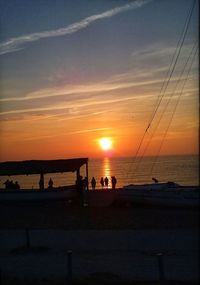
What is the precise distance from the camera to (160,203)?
28.8 m

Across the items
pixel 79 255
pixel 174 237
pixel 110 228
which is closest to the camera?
pixel 79 255

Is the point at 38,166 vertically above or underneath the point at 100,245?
above

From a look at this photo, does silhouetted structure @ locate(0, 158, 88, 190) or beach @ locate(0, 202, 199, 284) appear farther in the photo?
silhouetted structure @ locate(0, 158, 88, 190)

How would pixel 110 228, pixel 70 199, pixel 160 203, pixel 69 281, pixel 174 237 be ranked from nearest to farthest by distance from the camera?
pixel 69 281
pixel 174 237
pixel 110 228
pixel 160 203
pixel 70 199

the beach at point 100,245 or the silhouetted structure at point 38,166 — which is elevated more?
the silhouetted structure at point 38,166

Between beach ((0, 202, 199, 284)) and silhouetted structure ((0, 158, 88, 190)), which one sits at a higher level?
silhouetted structure ((0, 158, 88, 190))

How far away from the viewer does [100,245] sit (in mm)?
17188

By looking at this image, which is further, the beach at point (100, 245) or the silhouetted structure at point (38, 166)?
the silhouetted structure at point (38, 166)

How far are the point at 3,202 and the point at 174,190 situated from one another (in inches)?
435

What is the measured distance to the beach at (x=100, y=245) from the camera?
40.7 feet

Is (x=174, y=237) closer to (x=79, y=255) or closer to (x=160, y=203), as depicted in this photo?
(x=79, y=255)

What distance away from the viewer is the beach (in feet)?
40.7

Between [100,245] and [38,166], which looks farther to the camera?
[38,166]

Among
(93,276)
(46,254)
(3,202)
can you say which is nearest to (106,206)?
(3,202)
